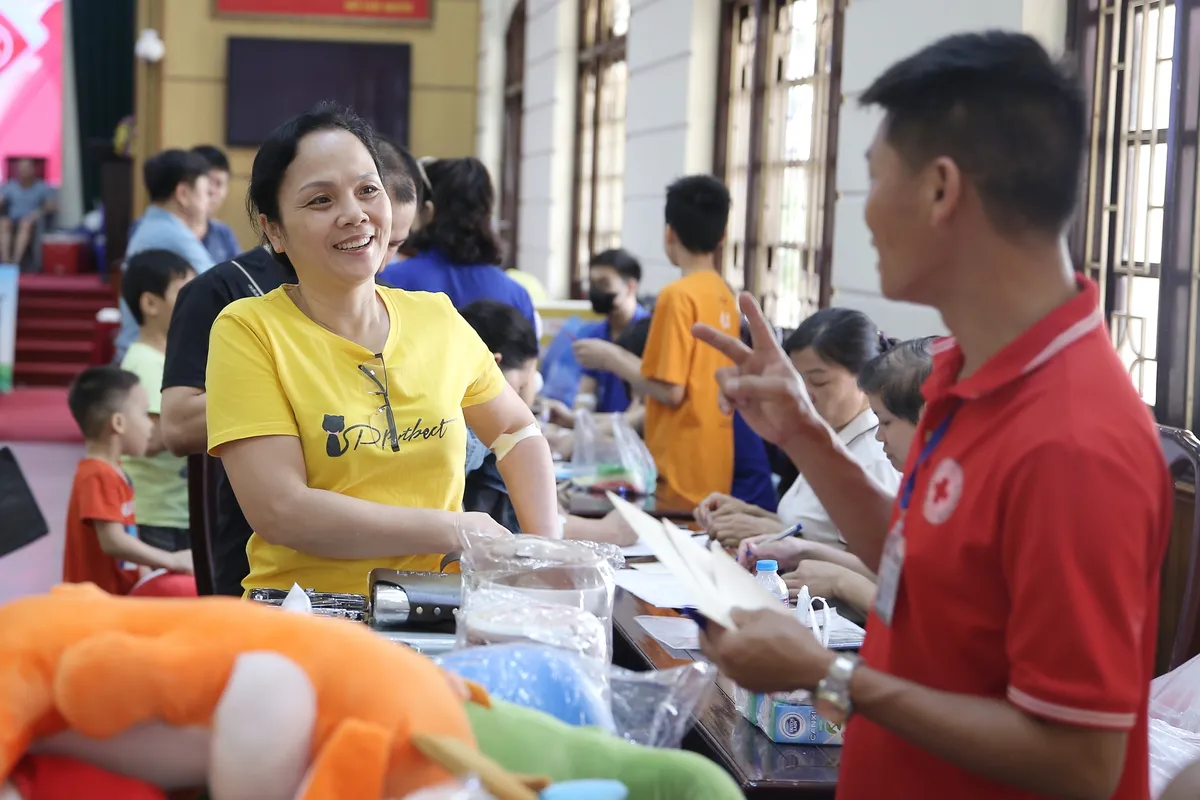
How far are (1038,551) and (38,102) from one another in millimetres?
17796

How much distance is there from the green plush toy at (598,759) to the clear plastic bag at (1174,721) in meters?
0.73

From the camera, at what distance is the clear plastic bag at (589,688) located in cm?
103

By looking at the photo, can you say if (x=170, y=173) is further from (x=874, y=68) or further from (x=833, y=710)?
(x=833, y=710)

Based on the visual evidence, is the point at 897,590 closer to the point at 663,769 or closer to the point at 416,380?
the point at 663,769

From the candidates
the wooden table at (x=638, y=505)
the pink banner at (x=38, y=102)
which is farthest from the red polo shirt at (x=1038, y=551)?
the pink banner at (x=38, y=102)

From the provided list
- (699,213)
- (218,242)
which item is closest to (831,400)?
(699,213)

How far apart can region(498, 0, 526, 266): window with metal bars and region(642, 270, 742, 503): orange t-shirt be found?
688 cm

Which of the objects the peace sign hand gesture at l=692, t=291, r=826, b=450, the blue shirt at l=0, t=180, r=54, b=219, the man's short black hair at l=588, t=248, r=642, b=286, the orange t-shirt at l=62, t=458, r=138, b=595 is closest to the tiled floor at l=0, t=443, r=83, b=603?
the orange t-shirt at l=62, t=458, r=138, b=595

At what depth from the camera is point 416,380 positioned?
69.7 inches

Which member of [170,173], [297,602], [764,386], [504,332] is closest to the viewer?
[764,386]

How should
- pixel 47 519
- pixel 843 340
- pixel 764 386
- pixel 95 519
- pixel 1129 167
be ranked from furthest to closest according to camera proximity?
pixel 47 519 < pixel 95 519 < pixel 1129 167 < pixel 843 340 < pixel 764 386

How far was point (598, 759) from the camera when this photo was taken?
0.94 meters

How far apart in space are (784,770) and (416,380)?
71 centimetres

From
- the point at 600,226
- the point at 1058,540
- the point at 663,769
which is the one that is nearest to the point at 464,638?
the point at 663,769
